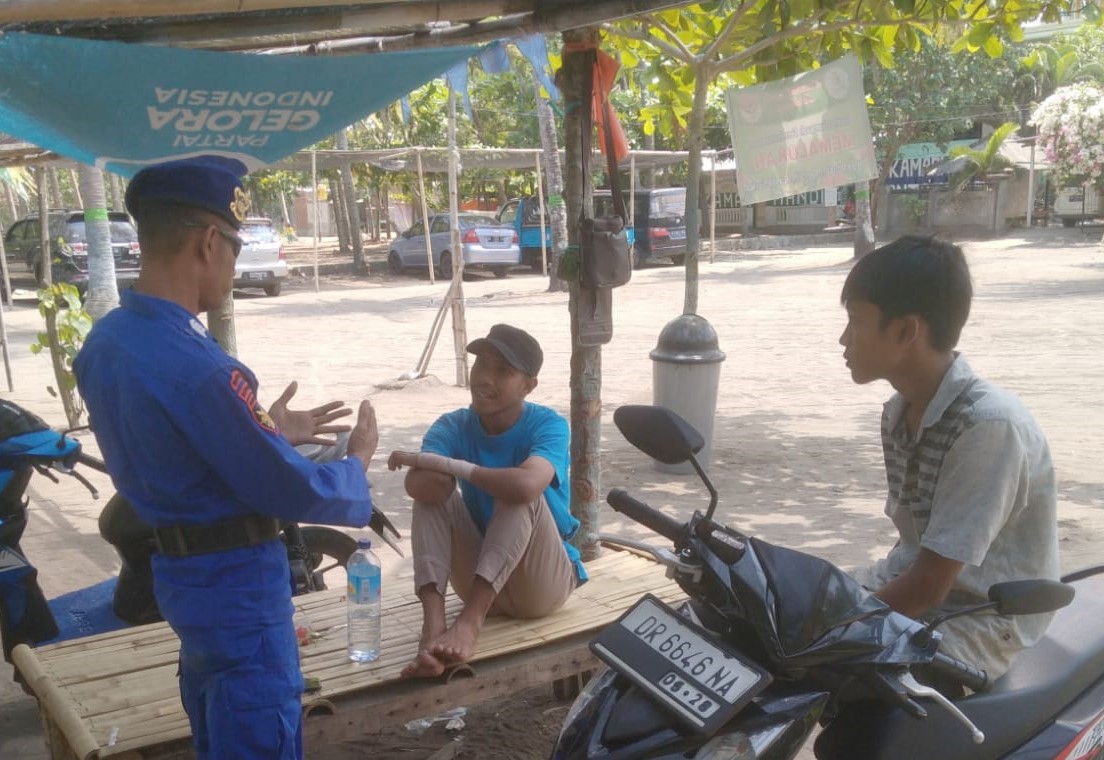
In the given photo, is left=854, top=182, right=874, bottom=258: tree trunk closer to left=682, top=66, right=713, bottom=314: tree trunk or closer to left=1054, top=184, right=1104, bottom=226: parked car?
left=1054, top=184, right=1104, bottom=226: parked car

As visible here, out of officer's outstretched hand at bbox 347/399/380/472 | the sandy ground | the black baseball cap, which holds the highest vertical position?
the black baseball cap

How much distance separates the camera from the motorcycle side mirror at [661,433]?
6.22ft

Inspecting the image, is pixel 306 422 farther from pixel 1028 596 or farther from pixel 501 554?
pixel 1028 596

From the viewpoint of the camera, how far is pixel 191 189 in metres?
2.12

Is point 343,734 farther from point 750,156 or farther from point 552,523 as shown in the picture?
point 750,156

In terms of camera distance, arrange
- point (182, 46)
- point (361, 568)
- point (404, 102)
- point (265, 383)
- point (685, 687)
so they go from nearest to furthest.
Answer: point (685, 687), point (361, 568), point (182, 46), point (404, 102), point (265, 383)

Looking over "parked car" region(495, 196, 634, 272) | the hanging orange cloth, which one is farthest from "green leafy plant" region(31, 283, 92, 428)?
"parked car" region(495, 196, 634, 272)

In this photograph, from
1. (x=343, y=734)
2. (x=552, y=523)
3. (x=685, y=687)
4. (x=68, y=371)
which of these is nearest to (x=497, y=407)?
(x=552, y=523)

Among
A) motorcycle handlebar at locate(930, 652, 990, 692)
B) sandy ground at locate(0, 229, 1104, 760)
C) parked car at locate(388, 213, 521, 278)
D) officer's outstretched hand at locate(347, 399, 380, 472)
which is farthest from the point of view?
parked car at locate(388, 213, 521, 278)

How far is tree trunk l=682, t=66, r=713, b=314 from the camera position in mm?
6164

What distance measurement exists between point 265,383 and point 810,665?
29.2 ft

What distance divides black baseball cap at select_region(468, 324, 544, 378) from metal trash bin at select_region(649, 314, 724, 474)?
3283mm

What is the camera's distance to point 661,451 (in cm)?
193

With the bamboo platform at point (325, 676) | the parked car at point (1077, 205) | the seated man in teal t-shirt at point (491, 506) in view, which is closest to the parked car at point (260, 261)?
the bamboo platform at point (325, 676)
